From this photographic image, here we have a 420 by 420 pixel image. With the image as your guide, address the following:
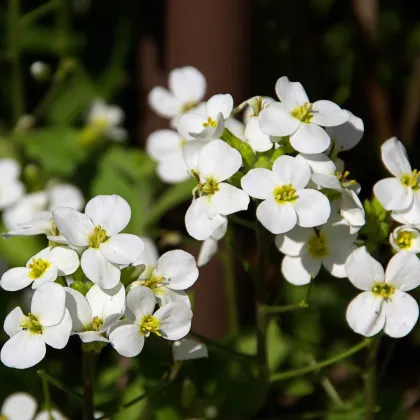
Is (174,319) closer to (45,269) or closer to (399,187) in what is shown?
(45,269)

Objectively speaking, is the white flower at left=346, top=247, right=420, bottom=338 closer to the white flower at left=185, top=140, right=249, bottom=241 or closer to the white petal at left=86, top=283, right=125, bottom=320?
the white flower at left=185, top=140, right=249, bottom=241

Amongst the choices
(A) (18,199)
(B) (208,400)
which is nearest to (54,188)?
(A) (18,199)

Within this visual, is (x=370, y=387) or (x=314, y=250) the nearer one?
(x=314, y=250)

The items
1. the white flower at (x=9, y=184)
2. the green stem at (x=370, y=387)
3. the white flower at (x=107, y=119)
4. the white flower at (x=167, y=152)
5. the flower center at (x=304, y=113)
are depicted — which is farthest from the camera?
the white flower at (x=107, y=119)

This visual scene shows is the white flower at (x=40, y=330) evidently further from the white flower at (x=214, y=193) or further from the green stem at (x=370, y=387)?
the green stem at (x=370, y=387)

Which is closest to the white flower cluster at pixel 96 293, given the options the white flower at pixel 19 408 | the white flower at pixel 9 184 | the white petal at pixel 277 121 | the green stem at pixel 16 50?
the white petal at pixel 277 121

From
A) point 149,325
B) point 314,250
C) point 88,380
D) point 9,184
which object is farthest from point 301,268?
point 9,184
